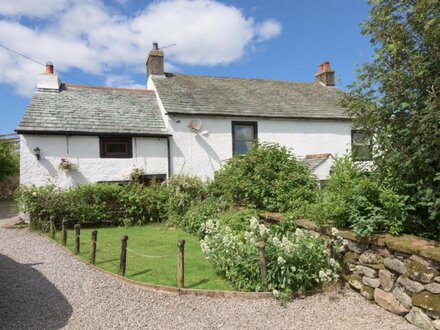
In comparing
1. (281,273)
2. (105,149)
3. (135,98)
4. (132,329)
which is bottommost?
(132,329)

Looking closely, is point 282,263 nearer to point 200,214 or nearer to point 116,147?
point 200,214

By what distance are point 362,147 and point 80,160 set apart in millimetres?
10636

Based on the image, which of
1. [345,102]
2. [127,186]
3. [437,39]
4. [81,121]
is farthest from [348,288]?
[81,121]

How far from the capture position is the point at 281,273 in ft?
17.7

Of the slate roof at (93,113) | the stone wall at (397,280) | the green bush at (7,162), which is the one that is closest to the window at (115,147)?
the slate roof at (93,113)

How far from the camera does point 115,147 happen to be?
44.9ft

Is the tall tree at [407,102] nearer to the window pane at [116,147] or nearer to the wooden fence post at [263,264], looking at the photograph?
the wooden fence post at [263,264]

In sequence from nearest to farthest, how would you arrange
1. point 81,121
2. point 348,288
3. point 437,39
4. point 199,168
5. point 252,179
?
point 437,39
point 348,288
point 252,179
point 81,121
point 199,168

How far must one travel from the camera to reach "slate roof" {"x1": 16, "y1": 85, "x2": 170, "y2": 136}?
12.8 m

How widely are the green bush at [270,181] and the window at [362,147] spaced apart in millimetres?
1808

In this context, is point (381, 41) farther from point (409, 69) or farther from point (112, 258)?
point (112, 258)

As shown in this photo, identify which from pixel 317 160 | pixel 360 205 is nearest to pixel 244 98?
pixel 317 160

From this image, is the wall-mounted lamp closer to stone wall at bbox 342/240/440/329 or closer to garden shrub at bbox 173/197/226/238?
garden shrub at bbox 173/197/226/238

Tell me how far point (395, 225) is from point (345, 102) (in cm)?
221
